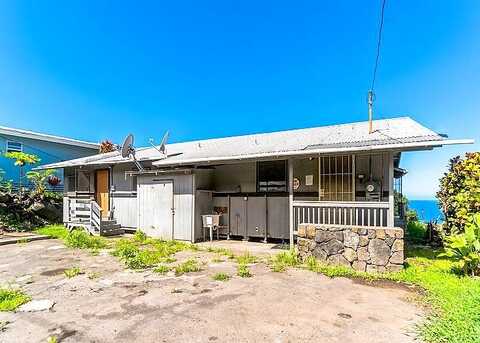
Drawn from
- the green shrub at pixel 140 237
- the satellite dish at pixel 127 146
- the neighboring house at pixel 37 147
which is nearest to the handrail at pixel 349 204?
the green shrub at pixel 140 237

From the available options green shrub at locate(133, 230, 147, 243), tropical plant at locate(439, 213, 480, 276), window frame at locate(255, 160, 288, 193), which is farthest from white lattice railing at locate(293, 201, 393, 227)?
green shrub at locate(133, 230, 147, 243)

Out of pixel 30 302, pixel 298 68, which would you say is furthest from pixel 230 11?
pixel 30 302

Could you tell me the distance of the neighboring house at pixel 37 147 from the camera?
1554 cm

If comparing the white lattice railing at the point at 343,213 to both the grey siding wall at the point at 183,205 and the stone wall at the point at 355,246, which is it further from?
the grey siding wall at the point at 183,205

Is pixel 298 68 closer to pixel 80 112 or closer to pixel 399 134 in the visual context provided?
pixel 399 134

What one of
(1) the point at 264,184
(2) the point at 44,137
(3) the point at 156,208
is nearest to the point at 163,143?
(3) the point at 156,208

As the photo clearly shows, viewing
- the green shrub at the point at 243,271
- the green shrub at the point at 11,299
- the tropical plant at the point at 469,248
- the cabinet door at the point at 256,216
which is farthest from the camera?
the cabinet door at the point at 256,216

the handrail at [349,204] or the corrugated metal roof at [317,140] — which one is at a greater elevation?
the corrugated metal roof at [317,140]

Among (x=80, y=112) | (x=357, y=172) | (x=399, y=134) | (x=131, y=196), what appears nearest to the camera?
(x=399, y=134)

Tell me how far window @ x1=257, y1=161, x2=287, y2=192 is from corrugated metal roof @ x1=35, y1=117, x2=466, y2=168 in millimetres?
687

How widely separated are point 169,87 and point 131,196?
13.9 meters

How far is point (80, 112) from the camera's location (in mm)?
25922

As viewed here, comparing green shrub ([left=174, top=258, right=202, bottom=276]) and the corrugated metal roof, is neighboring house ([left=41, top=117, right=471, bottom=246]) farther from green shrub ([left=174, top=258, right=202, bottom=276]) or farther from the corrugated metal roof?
green shrub ([left=174, top=258, right=202, bottom=276])

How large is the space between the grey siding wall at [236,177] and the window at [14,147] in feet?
41.6
